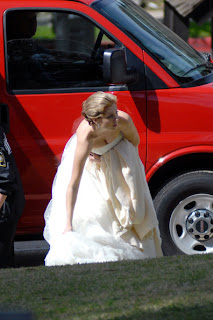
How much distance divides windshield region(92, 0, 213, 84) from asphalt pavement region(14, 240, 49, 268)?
2.09 metres

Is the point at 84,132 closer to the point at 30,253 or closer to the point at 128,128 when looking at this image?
the point at 128,128

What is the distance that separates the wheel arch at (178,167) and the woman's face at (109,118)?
0.85m

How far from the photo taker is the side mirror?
15.8 ft

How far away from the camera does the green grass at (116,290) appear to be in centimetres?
331

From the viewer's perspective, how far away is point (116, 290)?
3.76 m

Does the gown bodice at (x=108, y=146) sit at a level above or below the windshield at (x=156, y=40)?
below

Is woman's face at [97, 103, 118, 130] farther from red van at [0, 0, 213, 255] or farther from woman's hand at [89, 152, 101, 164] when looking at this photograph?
red van at [0, 0, 213, 255]

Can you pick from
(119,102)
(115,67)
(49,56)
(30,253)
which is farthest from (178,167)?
(30,253)

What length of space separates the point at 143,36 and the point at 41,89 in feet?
2.86

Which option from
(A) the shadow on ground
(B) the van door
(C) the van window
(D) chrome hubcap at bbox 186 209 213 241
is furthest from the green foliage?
(D) chrome hubcap at bbox 186 209 213 241

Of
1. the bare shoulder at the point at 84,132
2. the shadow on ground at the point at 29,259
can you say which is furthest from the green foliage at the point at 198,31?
the bare shoulder at the point at 84,132

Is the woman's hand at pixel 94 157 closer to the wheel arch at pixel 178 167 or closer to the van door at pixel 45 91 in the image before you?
the van door at pixel 45 91

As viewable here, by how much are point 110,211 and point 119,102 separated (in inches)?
32.7

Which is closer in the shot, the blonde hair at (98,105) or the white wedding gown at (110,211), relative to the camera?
the blonde hair at (98,105)
